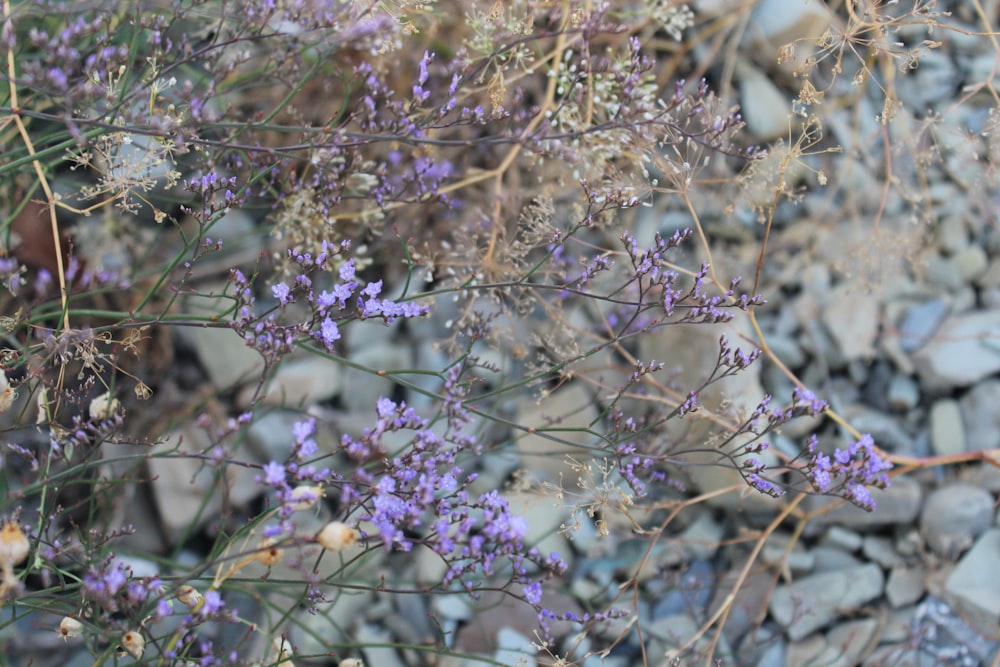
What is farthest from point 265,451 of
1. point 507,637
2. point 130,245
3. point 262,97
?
point 262,97

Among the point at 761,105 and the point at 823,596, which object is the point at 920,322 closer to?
the point at 761,105

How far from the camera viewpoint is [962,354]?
3.06 metres

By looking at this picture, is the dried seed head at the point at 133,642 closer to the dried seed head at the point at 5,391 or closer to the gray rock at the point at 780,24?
the dried seed head at the point at 5,391

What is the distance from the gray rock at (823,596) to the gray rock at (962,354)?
758 millimetres

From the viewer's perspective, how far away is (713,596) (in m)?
2.71

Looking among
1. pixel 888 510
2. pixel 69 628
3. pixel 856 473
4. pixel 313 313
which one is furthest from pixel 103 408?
pixel 888 510

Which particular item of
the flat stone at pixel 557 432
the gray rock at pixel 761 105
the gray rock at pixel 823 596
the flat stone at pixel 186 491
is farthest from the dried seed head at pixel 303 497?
the gray rock at pixel 761 105

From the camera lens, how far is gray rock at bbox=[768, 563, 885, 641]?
2.64 m

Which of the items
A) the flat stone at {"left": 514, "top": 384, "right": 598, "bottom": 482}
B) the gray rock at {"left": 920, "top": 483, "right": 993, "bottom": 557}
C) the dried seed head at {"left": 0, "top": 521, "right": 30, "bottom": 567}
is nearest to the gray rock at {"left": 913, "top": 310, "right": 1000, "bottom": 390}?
the gray rock at {"left": 920, "top": 483, "right": 993, "bottom": 557}

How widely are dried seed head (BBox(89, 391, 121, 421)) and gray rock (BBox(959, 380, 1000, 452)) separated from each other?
2.64 m

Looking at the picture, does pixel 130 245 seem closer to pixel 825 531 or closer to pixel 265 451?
pixel 265 451

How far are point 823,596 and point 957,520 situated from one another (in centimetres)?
48

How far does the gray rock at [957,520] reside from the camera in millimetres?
2670

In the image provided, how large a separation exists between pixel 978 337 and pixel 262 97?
2893 millimetres
